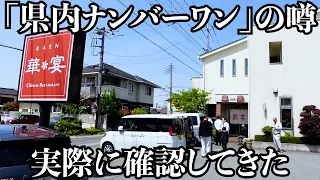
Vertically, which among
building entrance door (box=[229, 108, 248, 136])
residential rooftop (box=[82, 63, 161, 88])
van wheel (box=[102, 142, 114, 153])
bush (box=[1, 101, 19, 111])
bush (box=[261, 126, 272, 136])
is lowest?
van wheel (box=[102, 142, 114, 153])

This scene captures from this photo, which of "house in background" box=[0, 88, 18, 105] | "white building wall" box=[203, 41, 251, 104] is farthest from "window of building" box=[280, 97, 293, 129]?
"house in background" box=[0, 88, 18, 105]

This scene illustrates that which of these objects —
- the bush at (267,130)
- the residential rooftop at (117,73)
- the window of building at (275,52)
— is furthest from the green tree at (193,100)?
the residential rooftop at (117,73)

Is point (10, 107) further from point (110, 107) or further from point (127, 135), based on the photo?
point (127, 135)

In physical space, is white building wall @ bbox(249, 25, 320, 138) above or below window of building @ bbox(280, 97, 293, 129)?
above

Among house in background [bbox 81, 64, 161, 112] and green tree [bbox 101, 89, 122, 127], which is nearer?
green tree [bbox 101, 89, 122, 127]

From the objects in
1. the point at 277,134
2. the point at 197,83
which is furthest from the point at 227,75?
the point at 277,134

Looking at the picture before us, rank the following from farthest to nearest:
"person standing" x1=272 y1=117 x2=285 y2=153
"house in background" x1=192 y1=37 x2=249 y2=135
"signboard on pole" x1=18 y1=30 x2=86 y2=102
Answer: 1. "house in background" x1=192 y1=37 x2=249 y2=135
2. "person standing" x1=272 y1=117 x2=285 y2=153
3. "signboard on pole" x1=18 y1=30 x2=86 y2=102

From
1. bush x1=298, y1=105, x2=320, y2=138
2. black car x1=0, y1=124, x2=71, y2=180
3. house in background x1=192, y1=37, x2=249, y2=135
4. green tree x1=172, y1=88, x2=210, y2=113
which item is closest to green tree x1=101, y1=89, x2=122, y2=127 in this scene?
green tree x1=172, y1=88, x2=210, y2=113

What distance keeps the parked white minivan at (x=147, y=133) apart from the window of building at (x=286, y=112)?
23.5ft

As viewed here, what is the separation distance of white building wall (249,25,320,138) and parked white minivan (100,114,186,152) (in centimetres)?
675

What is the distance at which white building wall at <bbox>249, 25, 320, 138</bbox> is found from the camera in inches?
631

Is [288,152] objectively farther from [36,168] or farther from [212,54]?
[36,168]

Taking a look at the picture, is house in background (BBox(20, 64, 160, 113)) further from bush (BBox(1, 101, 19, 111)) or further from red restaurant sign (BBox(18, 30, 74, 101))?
red restaurant sign (BBox(18, 30, 74, 101))

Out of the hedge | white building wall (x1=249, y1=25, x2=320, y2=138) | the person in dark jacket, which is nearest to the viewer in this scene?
the person in dark jacket
